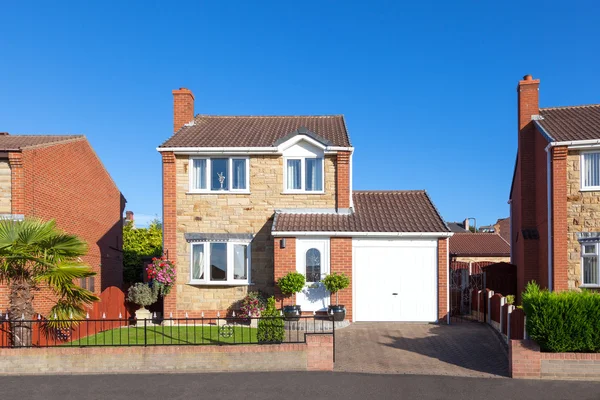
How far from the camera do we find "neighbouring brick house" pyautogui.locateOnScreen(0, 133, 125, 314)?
16891 millimetres

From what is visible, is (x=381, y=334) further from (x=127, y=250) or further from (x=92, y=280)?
(x=127, y=250)

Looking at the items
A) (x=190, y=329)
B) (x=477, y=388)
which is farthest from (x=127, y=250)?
(x=477, y=388)

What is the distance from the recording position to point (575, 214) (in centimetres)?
1878

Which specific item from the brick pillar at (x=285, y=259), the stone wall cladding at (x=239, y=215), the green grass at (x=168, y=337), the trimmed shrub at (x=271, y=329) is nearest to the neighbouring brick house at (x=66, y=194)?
the green grass at (x=168, y=337)

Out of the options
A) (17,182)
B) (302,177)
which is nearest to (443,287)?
(302,177)

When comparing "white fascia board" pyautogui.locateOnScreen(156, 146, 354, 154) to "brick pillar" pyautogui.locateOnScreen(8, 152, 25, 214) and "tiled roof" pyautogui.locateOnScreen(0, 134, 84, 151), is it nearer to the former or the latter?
"tiled roof" pyautogui.locateOnScreen(0, 134, 84, 151)

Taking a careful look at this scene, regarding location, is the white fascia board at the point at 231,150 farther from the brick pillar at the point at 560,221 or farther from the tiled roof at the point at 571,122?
the tiled roof at the point at 571,122

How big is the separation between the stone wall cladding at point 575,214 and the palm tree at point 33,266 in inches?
606

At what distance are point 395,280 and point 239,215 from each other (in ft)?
19.1

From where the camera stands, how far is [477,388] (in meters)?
10.9

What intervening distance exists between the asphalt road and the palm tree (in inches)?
70.4

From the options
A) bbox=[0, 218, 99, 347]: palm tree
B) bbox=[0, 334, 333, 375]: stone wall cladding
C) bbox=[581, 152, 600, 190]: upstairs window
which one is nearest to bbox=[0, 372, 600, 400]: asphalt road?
bbox=[0, 334, 333, 375]: stone wall cladding

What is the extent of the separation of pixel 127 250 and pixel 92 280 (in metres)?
→ 9.28

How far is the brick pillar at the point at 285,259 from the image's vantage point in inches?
719
